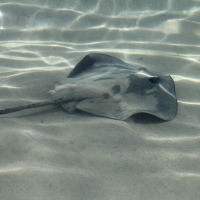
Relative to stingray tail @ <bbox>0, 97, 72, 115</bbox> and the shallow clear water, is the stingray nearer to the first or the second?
stingray tail @ <bbox>0, 97, 72, 115</bbox>

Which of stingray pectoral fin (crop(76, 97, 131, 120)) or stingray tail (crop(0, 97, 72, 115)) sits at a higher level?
stingray tail (crop(0, 97, 72, 115))

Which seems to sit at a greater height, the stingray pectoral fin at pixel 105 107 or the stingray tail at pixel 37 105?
the stingray tail at pixel 37 105

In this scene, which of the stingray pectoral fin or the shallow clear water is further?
the stingray pectoral fin

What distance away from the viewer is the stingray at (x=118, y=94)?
3.32 meters

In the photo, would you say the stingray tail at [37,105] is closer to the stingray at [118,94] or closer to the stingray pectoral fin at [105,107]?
the stingray at [118,94]

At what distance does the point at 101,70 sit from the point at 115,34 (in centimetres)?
222

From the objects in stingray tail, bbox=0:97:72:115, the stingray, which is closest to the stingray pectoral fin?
the stingray

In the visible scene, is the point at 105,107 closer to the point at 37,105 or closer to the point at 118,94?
the point at 118,94

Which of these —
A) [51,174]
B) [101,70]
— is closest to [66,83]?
[101,70]

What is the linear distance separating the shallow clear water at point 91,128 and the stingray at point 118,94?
0.15 meters

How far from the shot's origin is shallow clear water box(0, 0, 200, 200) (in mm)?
2514

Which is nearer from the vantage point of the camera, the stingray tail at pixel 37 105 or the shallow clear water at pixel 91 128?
the shallow clear water at pixel 91 128

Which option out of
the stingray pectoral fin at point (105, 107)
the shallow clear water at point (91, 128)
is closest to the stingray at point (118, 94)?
the stingray pectoral fin at point (105, 107)

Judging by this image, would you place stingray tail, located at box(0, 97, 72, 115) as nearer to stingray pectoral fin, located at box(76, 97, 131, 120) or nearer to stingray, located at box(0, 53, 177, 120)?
stingray, located at box(0, 53, 177, 120)
